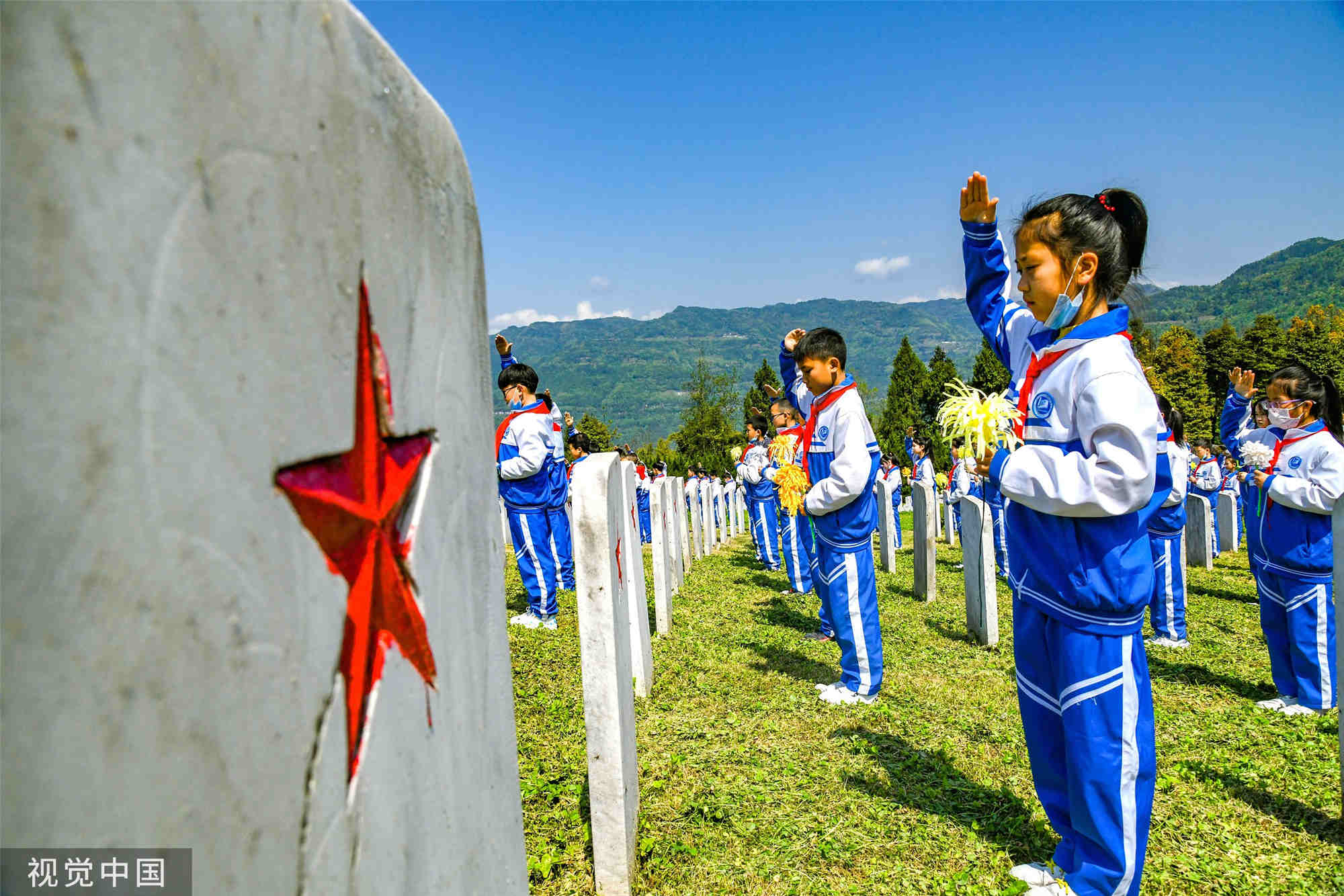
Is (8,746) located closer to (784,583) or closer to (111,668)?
(111,668)

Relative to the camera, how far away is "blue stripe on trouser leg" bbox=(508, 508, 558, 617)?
26.4 ft

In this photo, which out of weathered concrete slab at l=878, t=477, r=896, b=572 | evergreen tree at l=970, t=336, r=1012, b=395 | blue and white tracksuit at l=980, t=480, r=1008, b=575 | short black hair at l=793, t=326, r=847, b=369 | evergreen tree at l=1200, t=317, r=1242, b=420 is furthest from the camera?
evergreen tree at l=1200, t=317, r=1242, b=420

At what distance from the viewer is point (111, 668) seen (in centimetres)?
66

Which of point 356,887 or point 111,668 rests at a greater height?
point 111,668

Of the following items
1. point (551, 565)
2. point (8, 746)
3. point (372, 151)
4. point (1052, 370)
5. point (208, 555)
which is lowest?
point (551, 565)

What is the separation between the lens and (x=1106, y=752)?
2768 mm

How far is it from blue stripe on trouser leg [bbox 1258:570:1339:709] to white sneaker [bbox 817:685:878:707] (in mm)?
2926

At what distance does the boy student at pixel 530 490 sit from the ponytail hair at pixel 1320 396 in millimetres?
6548

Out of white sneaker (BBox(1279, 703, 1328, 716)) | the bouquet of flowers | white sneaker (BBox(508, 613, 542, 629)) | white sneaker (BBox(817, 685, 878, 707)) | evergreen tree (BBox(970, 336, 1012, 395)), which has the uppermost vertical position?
evergreen tree (BBox(970, 336, 1012, 395))

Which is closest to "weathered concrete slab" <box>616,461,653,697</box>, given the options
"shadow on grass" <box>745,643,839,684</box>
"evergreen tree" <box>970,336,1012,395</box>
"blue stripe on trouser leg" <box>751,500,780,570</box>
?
"shadow on grass" <box>745,643,839,684</box>

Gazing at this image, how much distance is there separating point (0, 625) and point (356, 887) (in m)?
0.58

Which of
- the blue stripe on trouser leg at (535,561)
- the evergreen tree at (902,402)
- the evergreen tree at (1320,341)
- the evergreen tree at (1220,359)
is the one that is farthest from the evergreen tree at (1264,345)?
the blue stripe on trouser leg at (535,561)

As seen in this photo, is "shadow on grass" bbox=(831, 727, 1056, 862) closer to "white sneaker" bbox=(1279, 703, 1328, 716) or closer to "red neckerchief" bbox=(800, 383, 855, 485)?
"red neckerchief" bbox=(800, 383, 855, 485)

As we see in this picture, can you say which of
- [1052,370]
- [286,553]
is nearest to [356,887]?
[286,553]
